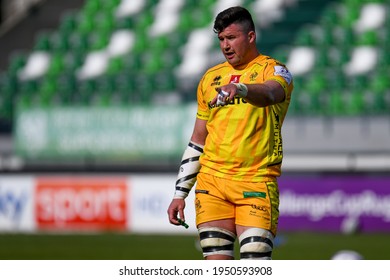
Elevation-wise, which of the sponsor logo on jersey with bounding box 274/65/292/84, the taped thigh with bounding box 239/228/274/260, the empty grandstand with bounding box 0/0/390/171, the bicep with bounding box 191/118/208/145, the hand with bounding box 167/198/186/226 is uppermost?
the empty grandstand with bounding box 0/0/390/171

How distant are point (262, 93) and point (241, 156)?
1.85 ft

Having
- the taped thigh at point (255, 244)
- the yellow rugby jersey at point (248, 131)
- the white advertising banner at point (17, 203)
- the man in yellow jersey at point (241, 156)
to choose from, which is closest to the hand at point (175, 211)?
the man in yellow jersey at point (241, 156)

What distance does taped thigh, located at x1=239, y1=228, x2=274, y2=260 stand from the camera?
5.91 meters

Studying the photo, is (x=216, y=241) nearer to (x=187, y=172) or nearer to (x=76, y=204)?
(x=187, y=172)

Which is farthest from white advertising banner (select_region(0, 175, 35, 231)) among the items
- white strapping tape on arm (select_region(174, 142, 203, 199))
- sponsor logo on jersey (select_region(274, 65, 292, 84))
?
sponsor logo on jersey (select_region(274, 65, 292, 84))

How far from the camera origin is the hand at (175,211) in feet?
20.5

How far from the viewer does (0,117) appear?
973 inches

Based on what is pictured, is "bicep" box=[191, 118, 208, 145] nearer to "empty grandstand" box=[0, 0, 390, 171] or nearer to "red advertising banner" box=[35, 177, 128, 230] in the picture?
"empty grandstand" box=[0, 0, 390, 171]

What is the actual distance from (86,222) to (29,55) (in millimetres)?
8966

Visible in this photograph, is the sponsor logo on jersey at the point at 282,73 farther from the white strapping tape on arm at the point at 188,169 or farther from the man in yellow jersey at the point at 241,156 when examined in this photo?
the white strapping tape on arm at the point at 188,169

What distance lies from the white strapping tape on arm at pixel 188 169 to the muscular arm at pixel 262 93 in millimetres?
775

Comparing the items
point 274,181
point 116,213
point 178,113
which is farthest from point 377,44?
point 274,181

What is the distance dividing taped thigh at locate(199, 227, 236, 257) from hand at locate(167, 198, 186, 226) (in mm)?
237

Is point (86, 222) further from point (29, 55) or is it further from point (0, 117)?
point (29, 55)
